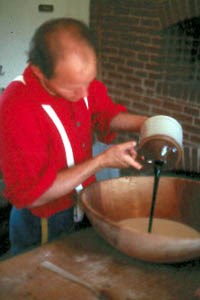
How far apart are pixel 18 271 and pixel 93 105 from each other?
0.81m


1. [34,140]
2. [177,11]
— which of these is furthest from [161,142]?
[177,11]

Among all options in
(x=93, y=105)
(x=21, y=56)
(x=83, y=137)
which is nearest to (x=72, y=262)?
(x=83, y=137)

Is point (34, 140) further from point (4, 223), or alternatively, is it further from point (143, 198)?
point (4, 223)

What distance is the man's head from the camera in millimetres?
1442

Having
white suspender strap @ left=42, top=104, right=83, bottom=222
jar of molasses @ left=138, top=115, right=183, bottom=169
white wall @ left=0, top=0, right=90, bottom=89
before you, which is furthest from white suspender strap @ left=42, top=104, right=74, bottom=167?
white wall @ left=0, top=0, right=90, bottom=89

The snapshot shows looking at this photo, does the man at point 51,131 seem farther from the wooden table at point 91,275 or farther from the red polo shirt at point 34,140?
the wooden table at point 91,275

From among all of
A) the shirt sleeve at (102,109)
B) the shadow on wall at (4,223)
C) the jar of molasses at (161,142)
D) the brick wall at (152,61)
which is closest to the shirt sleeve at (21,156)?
Result: the jar of molasses at (161,142)

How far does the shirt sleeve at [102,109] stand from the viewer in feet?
6.15

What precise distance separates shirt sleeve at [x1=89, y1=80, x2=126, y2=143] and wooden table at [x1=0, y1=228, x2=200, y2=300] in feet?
2.01

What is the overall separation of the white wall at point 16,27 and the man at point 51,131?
2647mm

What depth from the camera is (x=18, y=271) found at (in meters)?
1.27

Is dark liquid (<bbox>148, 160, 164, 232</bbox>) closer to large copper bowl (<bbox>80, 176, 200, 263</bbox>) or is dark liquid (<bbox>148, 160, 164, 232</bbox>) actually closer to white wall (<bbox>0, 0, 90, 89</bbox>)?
large copper bowl (<bbox>80, 176, 200, 263</bbox>)

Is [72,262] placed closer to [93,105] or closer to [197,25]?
[93,105]

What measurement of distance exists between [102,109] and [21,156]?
56 centimetres
